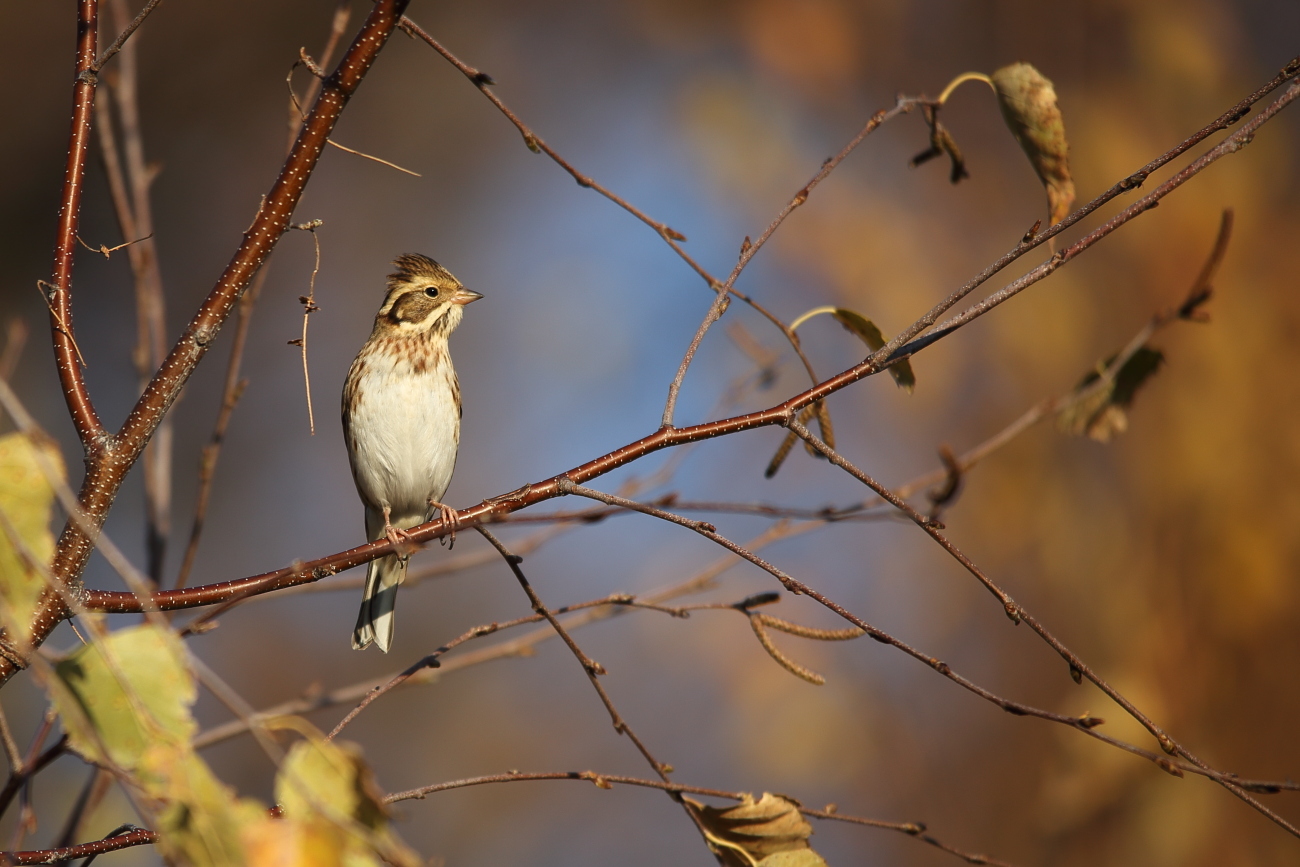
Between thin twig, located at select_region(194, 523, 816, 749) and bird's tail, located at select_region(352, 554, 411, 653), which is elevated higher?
bird's tail, located at select_region(352, 554, 411, 653)

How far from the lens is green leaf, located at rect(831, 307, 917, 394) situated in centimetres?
254

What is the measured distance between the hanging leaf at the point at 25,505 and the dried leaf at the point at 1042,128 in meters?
2.31

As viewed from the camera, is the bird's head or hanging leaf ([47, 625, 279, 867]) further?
the bird's head

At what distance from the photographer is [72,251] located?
245cm

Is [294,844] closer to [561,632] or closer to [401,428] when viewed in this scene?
[561,632]

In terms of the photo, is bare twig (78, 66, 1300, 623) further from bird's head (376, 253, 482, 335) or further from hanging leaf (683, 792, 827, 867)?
bird's head (376, 253, 482, 335)

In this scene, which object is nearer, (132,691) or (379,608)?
(132,691)

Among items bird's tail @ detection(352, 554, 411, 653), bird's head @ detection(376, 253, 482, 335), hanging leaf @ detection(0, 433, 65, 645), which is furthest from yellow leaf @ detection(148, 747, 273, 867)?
bird's head @ detection(376, 253, 482, 335)

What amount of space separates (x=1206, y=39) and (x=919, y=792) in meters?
6.85

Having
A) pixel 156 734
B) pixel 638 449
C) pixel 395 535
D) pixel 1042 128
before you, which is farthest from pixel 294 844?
pixel 1042 128

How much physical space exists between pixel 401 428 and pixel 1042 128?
3.32m

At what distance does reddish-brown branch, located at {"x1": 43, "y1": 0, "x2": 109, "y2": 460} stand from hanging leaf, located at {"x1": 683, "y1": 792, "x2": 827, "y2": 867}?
1.67 m

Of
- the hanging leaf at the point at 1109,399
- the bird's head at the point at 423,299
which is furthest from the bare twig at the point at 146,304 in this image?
the hanging leaf at the point at 1109,399

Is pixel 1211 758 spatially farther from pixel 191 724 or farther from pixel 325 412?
pixel 325 412
